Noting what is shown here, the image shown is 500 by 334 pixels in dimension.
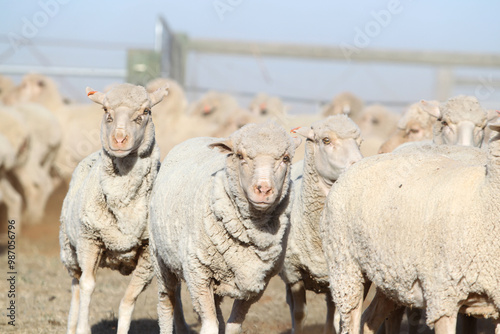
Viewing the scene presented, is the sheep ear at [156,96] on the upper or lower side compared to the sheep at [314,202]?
upper

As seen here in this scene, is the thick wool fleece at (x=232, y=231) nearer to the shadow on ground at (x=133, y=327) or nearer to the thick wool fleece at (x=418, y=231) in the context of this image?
the thick wool fleece at (x=418, y=231)

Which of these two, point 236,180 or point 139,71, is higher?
point 139,71

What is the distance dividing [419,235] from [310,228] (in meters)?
1.82

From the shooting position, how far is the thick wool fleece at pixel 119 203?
5812mm

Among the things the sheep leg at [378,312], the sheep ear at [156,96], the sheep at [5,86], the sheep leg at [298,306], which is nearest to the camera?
the sheep leg at [378,312]

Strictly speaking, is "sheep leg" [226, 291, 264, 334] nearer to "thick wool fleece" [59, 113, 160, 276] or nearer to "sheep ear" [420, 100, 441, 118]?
"thick wool fleece" [59, 113, 160, 276]

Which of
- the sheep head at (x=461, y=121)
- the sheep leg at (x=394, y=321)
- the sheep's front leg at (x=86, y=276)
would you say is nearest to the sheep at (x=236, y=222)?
the sheep's front leg at (x=86, y=276)

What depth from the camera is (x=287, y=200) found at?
5.00 m

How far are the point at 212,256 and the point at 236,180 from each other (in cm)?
51

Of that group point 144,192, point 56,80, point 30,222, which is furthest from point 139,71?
point 144,192

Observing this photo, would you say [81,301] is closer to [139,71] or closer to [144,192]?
[144,192]

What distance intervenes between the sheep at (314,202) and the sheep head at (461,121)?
1196mm

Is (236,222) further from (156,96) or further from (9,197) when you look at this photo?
(9,197)


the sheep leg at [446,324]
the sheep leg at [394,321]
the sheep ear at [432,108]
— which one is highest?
the sheep ear at [432,108]
